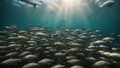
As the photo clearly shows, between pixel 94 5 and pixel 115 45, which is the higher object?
pixel 94 5

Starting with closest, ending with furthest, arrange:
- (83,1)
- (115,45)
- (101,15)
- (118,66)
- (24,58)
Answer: (24,58), (118,66), (115,45), (83,1), (101,15)

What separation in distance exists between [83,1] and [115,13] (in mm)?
9838


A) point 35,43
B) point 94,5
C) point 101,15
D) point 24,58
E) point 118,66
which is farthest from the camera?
point 101,15

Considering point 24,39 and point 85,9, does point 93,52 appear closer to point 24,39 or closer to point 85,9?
point 24,39

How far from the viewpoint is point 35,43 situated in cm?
1129

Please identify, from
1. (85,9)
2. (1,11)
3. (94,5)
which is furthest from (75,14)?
(1,11)

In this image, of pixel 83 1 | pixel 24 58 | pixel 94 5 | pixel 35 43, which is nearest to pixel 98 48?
pixel 35 43

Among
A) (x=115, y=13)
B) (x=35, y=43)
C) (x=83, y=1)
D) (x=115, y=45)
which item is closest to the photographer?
(x=35, y=43)

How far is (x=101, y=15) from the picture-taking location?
42344mm

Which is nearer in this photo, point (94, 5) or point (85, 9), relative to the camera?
point (94, 5)

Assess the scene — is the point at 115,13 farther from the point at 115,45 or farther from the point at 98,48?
the point at 98,48

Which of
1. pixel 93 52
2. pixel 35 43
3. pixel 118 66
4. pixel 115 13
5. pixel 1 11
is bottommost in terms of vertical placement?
pixel 118 66

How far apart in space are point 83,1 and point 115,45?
61.3 ft

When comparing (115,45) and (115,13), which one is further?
(115,13)
